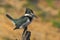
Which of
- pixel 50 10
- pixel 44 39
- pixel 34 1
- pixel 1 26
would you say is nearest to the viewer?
pixel 1 26

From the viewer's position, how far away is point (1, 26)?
1080cm

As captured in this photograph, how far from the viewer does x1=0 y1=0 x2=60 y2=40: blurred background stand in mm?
10983

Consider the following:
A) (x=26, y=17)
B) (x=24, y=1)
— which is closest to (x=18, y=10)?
(x=24, y=1)

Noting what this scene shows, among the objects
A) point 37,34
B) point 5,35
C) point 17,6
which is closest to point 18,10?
point 17,6

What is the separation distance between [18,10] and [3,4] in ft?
2.41

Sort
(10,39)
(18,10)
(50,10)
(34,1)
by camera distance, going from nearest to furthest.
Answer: (10,39) < (18,10) < (50,10) < (34,1)

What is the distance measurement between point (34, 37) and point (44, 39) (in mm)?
447

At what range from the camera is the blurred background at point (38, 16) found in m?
11.0

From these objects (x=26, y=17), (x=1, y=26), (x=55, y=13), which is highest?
(x=26, y=17)

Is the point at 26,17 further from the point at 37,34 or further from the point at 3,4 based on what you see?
the point at 3,4

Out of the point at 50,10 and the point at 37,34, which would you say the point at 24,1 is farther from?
the point at 37,34

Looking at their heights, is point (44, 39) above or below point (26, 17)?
below

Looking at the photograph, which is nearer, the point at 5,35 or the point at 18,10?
the point at 5,35

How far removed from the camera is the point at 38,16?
15.0 m
